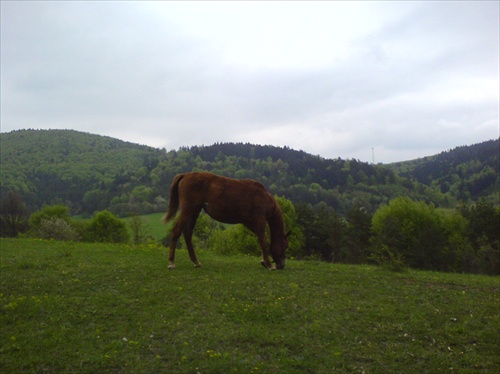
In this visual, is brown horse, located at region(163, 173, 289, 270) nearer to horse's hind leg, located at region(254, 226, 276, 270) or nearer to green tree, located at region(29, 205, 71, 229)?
horse's hind leg, located at region(254, 226, 276, 270)

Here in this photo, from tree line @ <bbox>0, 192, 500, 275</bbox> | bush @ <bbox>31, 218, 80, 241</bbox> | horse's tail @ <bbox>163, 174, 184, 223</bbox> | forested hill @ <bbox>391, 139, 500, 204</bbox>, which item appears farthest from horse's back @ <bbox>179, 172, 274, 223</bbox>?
forested hill @ <bbox>391, 139, 500, 204</bbox>

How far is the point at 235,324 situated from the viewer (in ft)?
23.8

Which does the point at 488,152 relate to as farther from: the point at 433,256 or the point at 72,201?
the point at 72,201

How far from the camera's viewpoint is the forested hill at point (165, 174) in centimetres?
11419

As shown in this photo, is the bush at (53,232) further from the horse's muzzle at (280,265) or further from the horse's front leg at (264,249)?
the horse's muzzle at (280,265)

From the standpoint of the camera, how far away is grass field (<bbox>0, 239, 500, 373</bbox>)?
5.80 metres

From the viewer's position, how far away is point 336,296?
30.8 feet

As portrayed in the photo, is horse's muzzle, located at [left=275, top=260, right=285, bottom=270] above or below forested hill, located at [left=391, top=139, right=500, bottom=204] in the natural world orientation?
below

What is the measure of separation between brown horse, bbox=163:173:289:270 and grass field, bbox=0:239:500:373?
1.85 meters

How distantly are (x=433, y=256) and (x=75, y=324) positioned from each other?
45.0m

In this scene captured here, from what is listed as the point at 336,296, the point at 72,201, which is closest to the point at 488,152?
the point at 72,201

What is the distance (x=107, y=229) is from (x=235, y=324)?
2263 inches

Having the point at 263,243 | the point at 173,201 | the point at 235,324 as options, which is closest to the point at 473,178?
the point at 263,243

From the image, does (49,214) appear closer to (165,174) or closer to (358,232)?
(358,232)
